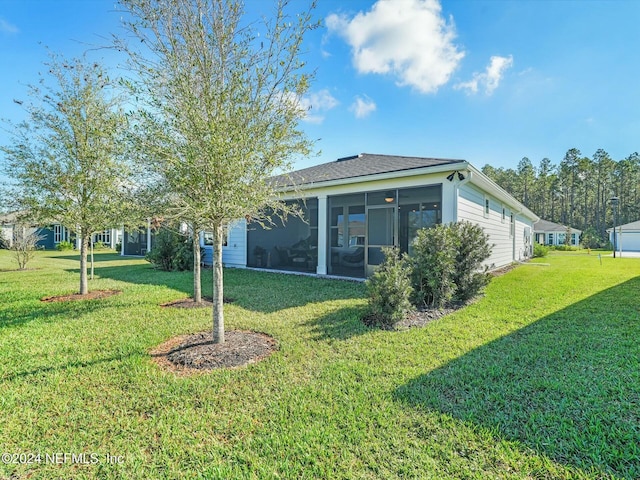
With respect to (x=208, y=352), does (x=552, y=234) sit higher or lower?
higher

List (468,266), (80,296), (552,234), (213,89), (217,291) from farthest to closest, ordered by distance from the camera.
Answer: (552,234) < (80,296) < (468,266) < (217,291) < (213,89)

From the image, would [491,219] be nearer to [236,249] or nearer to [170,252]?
[236,249]

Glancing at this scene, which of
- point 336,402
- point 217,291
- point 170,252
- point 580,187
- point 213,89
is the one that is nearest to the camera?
point 336,402

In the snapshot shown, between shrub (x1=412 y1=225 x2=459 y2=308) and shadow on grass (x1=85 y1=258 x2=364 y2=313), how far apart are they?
5.40 feet

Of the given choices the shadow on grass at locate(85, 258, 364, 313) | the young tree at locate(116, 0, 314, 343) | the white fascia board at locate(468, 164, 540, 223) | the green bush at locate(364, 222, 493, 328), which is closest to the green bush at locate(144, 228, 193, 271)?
the shadow on grass at locate(85, 258, 364, 313)

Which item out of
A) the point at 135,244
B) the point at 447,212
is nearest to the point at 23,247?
the point at 135,244

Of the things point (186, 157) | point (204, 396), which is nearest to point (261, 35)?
point (186, 157)

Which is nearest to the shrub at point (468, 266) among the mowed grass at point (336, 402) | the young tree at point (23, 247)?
the mowed grass at point (336, 402)

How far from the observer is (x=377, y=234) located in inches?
376

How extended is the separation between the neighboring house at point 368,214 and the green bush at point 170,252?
1898 mm

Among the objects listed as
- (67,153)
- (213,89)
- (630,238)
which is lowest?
(630,238)

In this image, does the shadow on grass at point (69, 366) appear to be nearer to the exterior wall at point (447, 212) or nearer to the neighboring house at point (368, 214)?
the exterior wall at point (447, 212)

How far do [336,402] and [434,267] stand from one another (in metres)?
3.95

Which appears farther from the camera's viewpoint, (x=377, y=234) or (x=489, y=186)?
(x=489, y=186)
